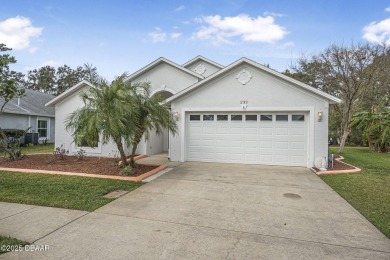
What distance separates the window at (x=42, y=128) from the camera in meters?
20.0

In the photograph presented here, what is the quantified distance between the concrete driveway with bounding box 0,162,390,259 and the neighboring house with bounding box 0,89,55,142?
16.2 m

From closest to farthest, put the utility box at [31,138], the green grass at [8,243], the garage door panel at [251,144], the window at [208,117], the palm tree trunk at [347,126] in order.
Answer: the green grass at [8,243] → the garage door panel at [251,144] → the window at [208,117] → the palm tree trunk at [347,126] → the utility box at [31,138]

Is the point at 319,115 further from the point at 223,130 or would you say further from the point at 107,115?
the point at 107,115

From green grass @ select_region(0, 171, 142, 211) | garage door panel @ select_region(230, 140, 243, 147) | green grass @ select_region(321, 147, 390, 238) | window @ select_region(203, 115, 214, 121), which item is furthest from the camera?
window @ select_region(203, 115, 214, 121)

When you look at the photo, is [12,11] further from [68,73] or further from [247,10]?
[68,73]

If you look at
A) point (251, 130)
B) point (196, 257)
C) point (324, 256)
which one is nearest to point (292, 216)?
point (324, 256)

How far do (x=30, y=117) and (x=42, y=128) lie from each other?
1486 millimetres

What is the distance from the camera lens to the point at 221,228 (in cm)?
427

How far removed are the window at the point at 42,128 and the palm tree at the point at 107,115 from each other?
1449 centimetres

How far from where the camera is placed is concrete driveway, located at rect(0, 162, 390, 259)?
136 inches

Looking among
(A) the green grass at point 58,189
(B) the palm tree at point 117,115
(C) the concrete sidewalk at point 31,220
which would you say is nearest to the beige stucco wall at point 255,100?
(B) the palm tree at point 117,115

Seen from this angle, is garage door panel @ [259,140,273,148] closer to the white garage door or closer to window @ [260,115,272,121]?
the white garage door

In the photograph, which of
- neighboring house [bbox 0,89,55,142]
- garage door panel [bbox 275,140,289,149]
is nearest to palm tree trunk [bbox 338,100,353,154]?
garage door panel [bbox 275,140,289,149]

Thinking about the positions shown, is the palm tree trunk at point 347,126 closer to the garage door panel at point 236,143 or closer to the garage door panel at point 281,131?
the garage door panel at point 281,131
